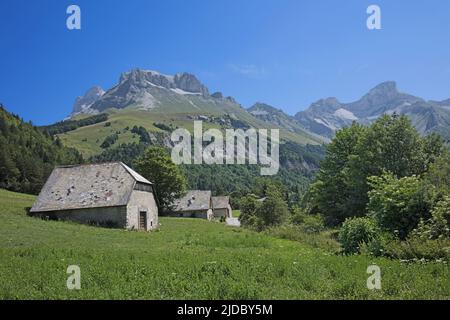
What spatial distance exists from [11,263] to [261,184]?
247 ft

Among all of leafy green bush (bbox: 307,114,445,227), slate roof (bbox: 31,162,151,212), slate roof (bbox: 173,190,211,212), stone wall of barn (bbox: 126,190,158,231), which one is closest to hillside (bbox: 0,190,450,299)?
stone wall of barn (bbox: 126,190,158,231)

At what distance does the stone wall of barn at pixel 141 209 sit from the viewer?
36.9m

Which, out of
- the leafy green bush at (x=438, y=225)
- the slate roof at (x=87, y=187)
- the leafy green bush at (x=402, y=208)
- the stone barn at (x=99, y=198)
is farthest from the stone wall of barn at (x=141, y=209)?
the leafy green bush at (x=438, y=225)

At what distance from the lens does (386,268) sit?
12078 mm

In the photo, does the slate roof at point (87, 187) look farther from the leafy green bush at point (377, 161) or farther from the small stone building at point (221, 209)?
the small stone building at point (221, 209)

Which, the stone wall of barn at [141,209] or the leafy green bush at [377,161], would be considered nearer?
the stone wall of barn at [141,209]

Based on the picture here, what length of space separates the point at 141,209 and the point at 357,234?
25298mm

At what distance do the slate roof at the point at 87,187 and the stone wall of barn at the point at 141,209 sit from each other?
1.12 meters

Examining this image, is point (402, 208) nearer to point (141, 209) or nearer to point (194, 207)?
point (141, 209)

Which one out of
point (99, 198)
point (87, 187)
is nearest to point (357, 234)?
point (99, 198)

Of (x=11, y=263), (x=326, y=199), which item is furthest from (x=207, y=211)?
(x=11, y=263)

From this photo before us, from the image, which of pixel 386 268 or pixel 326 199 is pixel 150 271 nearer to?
pixel 386 268
